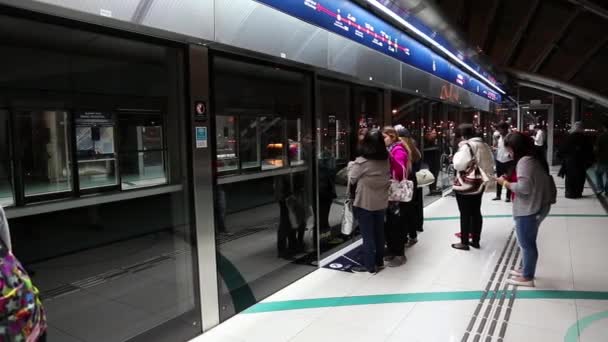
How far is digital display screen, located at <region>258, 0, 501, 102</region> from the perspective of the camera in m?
3.24

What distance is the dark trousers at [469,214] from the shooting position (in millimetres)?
4465

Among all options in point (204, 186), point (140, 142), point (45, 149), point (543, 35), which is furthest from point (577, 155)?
point (45, 149)

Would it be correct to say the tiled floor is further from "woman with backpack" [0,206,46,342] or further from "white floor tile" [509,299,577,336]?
"woman with backpack" [0,206,46,342]

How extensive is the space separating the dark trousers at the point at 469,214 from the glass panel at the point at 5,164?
5198 mm

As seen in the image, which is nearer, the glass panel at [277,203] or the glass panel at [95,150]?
the glass panel at [277,203]

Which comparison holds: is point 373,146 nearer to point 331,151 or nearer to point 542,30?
point 331,151

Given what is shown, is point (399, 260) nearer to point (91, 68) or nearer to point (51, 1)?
point (51, 1)

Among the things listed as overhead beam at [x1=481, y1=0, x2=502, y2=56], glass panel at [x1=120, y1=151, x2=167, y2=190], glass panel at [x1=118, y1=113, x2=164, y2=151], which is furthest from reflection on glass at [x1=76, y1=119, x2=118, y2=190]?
overhead beam at [x1=481, y1=0, x2=502, y2=56]

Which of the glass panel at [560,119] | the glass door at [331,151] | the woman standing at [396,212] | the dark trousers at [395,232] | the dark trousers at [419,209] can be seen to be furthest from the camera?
the glass panel at [560,119]

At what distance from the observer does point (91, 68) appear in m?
6.26

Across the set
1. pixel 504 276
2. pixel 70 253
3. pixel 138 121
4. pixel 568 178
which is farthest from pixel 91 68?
pixel 568 178

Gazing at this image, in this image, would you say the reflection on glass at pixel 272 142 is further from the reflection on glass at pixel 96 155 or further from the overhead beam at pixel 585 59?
the overhead beam at pixel 585 59

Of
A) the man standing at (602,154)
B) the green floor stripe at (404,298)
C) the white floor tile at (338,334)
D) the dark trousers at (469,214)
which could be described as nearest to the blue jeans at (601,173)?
the man standing at (602,154)

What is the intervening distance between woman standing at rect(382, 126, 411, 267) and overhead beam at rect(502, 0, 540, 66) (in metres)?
10.5
